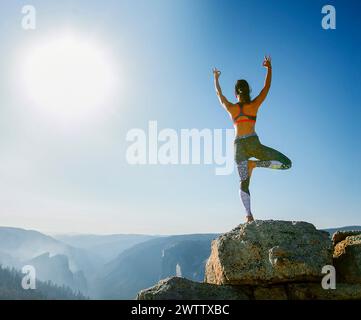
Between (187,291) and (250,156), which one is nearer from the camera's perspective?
(187,291)

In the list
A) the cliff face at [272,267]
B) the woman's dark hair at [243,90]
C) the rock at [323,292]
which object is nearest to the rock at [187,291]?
the cliff face at [272,267]

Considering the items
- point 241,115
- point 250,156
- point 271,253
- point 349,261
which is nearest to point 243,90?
point 241,115

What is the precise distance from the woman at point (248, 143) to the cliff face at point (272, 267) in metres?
0.94

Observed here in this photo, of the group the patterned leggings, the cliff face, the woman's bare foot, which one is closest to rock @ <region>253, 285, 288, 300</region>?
the cliff face

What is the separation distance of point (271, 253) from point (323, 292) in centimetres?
151

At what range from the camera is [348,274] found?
8.80m

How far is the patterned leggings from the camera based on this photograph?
9.38 meters

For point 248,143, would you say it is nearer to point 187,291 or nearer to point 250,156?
point 250,156

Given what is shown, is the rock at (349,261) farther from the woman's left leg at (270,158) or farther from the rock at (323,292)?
the woman's left leg at (270,158)

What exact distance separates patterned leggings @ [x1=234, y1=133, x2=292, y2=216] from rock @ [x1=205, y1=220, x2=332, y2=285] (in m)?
0.88

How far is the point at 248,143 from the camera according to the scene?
377 inches
